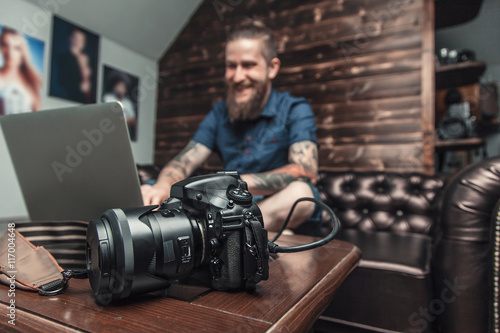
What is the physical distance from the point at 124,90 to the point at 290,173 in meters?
2.17

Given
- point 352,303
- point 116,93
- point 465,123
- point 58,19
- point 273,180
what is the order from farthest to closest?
point 116,93 < point 58,19 < point 465,123 < point 352,303 < point 273,180

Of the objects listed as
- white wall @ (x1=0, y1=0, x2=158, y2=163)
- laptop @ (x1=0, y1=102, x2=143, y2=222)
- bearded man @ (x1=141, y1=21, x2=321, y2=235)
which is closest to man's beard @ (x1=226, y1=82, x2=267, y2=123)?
bearded man @ (x1=141, y1=21, x2=321, y2=235)

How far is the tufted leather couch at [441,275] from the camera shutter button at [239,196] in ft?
1.68

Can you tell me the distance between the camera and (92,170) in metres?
0.55

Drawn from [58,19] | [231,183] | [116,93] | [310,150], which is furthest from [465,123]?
[58,19]

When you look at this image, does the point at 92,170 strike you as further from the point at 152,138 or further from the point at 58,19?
the point at 152,138

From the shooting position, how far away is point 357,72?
2.11m

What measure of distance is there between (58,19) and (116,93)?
0.63 meters

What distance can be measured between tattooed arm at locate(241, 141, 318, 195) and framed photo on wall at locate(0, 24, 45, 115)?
1746mm

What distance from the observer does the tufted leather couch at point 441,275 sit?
83 cm

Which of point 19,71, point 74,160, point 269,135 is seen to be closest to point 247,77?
point 269,135

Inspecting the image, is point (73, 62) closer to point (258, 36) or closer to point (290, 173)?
point (258, 36)

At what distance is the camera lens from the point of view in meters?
0.35

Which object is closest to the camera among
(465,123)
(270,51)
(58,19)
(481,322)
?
(481,322)
